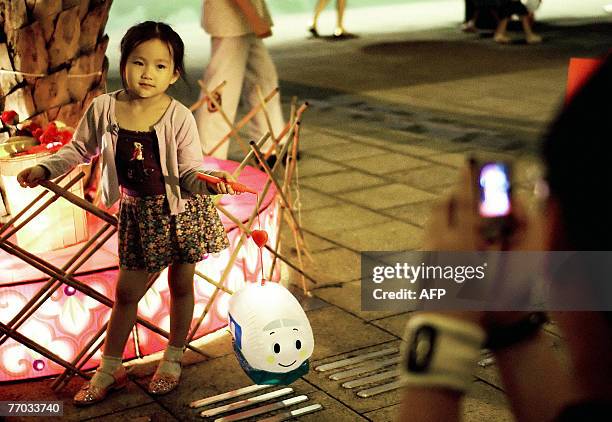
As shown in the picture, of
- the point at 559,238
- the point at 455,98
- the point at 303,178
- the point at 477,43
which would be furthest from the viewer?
the point at 477,43

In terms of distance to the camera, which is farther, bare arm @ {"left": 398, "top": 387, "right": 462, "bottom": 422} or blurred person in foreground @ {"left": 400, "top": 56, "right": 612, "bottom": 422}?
bare arm @ {"left": 398, "top": 387, "right": 462, "bottom": 422}

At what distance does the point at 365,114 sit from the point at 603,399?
8.21 meters

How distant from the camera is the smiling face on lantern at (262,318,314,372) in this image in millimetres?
3260

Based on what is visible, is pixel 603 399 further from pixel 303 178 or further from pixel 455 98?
pixel 455 98

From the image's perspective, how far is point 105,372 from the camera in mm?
3812

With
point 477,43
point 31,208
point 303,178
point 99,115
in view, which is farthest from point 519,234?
point 477,43

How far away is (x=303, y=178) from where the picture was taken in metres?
7.03

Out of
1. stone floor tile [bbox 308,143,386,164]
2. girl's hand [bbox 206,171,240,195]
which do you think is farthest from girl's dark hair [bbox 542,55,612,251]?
stone floor tile [bbox 308,143,386,164]

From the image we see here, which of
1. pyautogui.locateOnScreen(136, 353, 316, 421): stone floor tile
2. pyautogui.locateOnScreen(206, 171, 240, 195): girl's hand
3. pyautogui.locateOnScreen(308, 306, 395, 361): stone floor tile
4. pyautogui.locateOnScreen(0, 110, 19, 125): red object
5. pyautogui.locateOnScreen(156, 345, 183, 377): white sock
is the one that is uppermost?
pyautogui.locateOnScreen(0, 110, 19, 125): red object

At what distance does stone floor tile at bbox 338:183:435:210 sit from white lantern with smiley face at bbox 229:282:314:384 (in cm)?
300

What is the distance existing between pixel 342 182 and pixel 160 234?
3.37m

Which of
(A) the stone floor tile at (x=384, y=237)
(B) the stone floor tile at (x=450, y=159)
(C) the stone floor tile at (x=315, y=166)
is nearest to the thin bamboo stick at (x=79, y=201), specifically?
(A) the stone floor tile at (x=384, y=237)

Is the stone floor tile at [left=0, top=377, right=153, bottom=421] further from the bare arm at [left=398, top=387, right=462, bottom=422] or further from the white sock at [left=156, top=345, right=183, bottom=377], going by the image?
the bare arm at [left=398, top=387, right=462, bottom=422]

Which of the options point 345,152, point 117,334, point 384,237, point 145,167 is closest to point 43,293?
point 117,334
